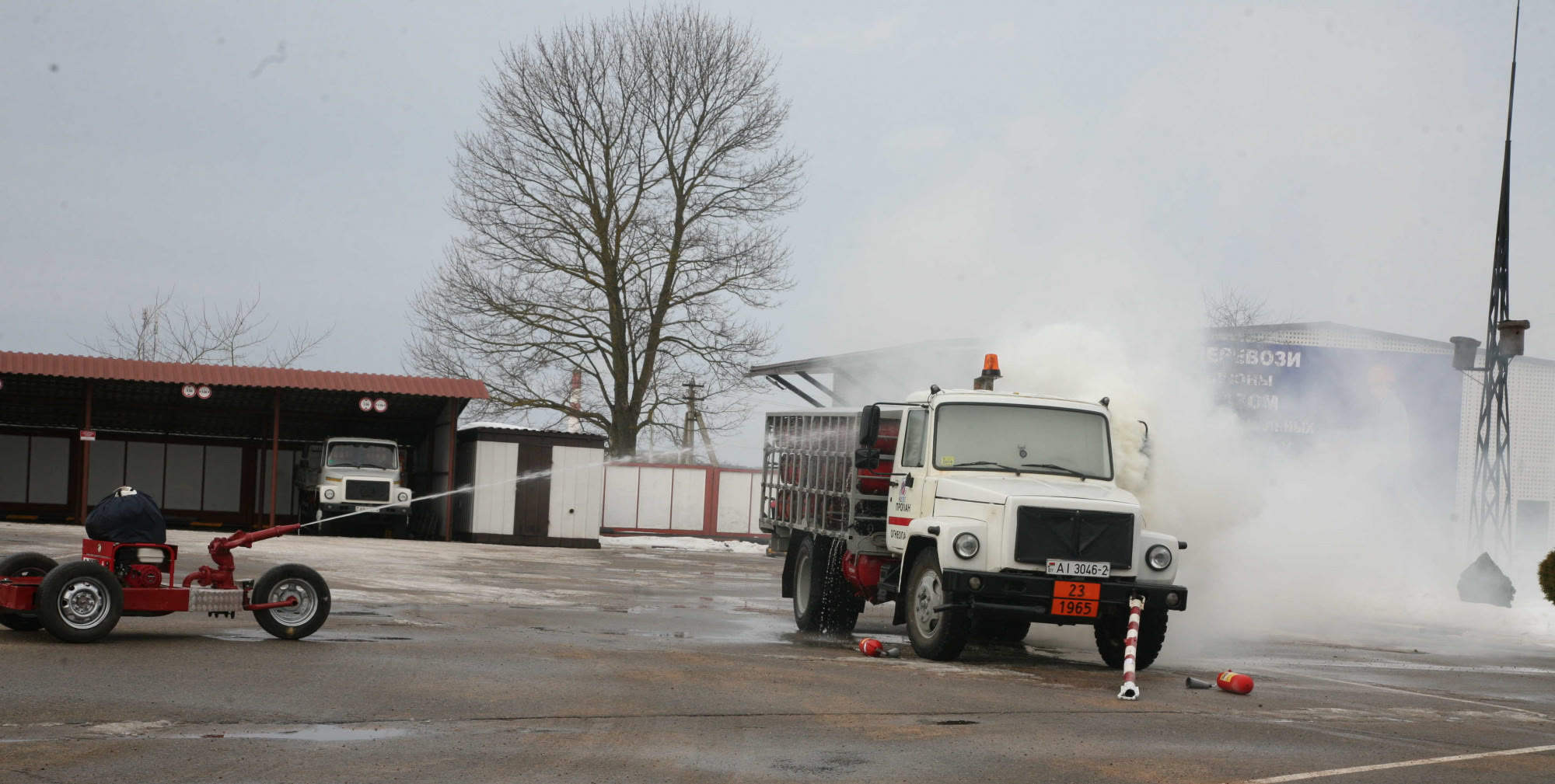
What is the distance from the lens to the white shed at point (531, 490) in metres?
34.7

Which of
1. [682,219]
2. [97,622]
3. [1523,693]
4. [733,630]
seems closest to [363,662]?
[97,622]

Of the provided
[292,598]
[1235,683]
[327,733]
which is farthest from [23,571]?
[1235,683]

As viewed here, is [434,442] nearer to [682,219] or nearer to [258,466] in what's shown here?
[258,466]

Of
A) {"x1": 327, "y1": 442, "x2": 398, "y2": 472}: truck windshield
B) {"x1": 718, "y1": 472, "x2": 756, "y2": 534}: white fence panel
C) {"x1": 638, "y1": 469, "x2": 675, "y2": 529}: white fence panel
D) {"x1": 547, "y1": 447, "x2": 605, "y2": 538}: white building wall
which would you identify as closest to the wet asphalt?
{"x1": 327, "y1": 442, "x2": 398, "y2": 472}: truck windshield

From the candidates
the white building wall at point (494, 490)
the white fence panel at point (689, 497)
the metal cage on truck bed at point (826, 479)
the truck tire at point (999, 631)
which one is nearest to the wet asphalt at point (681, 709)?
the truck tire at point (999, 631)

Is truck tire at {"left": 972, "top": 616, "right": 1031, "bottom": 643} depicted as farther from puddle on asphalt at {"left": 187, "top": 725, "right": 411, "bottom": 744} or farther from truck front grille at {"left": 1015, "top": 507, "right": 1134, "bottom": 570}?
puddle on asphalt at {"left": 187, "top": 725, "right": 411, "bottom": 744}

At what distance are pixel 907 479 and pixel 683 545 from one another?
25.4 metres

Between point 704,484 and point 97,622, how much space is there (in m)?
29.2

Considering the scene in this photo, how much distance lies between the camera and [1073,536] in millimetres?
11875

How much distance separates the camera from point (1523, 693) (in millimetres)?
12750

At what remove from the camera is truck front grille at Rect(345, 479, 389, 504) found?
33094mm

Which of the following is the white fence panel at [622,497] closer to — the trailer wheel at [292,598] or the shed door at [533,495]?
the shed door at [533,495]

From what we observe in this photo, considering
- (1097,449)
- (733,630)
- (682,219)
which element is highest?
(682,219)

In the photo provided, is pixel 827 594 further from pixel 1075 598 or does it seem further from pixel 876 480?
pixel 1075 598
